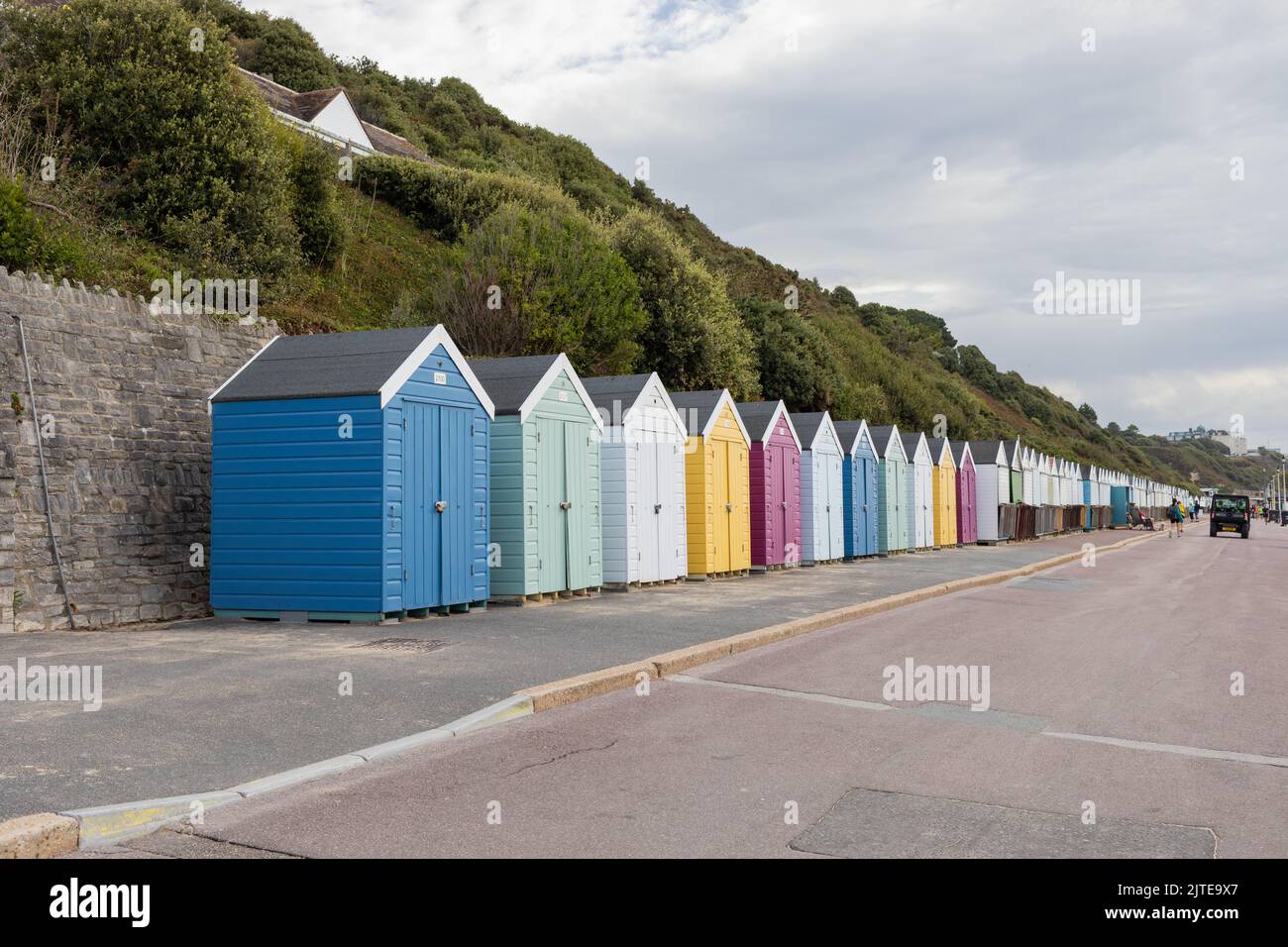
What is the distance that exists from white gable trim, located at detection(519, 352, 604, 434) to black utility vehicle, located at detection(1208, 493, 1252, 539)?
53.4 m

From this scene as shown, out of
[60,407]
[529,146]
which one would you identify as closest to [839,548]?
[60,407]

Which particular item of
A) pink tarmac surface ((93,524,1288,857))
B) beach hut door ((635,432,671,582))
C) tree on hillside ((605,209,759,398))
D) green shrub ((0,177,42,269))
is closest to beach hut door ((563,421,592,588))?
beach hut door ((635,432,671,582))

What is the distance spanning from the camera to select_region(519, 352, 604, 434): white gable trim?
50.3 feet

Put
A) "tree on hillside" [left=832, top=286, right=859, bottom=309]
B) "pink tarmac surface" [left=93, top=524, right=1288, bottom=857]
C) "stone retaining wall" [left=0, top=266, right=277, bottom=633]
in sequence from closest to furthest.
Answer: "pink tarmac surface" [left=93, top=524, right=1288, bottom=857], "stone retaining wall" [left=0, top=266, right=277, bottom=633], "tree on hillside" [left=832, top=286, right=859, bottom=309]

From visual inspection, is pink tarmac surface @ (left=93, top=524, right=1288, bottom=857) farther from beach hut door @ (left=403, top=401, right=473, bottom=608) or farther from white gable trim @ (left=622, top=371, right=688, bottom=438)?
white gable trim @ (left=622, top=371, right=688, bottom=438)

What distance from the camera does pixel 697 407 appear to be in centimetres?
2105

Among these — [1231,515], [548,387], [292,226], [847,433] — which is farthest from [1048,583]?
[1231,515]

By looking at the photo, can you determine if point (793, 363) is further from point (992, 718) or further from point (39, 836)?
point (39, 836)

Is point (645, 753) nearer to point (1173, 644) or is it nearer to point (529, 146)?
point (1173, 644)

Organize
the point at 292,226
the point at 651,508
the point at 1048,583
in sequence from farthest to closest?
the point at 292,226, the point at 1048,583, the point at 651,508

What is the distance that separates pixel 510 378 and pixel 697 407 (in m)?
5.84

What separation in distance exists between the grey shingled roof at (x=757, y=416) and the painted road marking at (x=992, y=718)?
1378 cm

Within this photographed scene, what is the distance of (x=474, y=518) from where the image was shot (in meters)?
14.1

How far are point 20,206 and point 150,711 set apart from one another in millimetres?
10329
